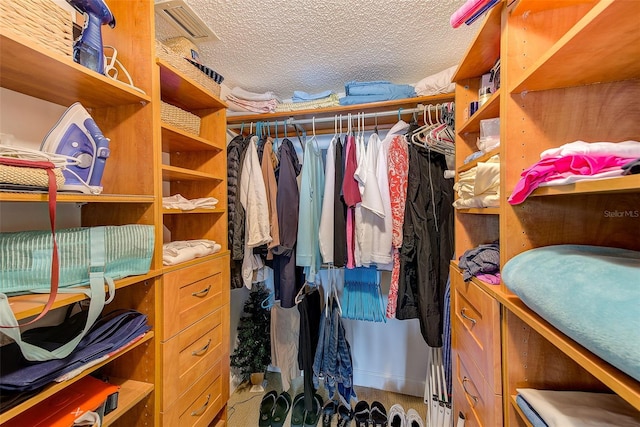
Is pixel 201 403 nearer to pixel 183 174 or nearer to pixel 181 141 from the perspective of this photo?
pixel 183 174

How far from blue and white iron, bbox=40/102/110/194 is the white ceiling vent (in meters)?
0.66

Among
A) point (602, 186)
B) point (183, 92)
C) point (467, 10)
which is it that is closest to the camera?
point (602, 186)

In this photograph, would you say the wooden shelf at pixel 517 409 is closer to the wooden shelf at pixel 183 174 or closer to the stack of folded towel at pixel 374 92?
the wooden shelf at pixel 183 174

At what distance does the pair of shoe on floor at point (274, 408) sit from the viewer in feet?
5.36

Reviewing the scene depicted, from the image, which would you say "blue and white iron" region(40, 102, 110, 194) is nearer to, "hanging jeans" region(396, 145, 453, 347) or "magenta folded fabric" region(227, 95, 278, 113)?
"magenta folded fabric" region(227, 95, 278, 113)

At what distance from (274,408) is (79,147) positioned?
1.88 metres

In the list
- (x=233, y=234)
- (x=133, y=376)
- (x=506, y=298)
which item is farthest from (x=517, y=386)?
(x=233, y=234)

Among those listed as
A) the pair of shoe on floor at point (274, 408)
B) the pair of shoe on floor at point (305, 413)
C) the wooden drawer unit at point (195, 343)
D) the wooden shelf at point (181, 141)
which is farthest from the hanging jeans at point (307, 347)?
the wooden shelf at point (181, 141)

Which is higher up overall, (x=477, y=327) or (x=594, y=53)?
(x=594, y=53)

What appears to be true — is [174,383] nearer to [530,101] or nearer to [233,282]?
[233,282]

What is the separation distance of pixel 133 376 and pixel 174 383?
154mm

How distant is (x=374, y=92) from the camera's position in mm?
1616

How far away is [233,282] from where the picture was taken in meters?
1.62

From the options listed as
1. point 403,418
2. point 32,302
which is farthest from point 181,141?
point 403,418
